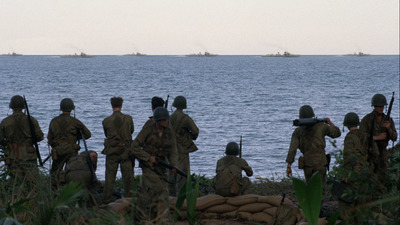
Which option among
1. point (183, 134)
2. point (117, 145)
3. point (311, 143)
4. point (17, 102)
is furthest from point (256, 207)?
point (17, 102)

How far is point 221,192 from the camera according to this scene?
10.7 metres

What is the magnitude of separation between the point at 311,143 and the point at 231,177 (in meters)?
1.63

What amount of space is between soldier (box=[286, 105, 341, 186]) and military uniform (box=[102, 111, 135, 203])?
2.82 m

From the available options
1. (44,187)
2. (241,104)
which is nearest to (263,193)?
(44,187)

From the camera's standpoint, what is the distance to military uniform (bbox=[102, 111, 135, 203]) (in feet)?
37.8

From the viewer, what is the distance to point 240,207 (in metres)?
10.6

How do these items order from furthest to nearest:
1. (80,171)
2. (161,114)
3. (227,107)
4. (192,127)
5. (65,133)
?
1. (227,107)
2. (192,127)
3. (65,133)
4. (80,171)
5. (161,114)

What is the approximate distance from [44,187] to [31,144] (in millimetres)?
3666

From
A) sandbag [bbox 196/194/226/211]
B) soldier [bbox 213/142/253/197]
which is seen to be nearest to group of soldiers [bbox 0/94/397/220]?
soldier [bbox 213/142/253/197]

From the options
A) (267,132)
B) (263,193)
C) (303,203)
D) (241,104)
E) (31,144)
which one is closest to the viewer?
(303,203)

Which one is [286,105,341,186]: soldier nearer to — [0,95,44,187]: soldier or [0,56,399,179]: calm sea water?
[0,95,44,187]: soldier

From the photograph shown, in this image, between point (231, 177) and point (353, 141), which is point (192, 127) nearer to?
point (231, 177)

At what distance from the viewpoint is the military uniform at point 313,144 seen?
36.5ft

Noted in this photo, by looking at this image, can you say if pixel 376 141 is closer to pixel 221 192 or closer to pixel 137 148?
pixel 221 192
